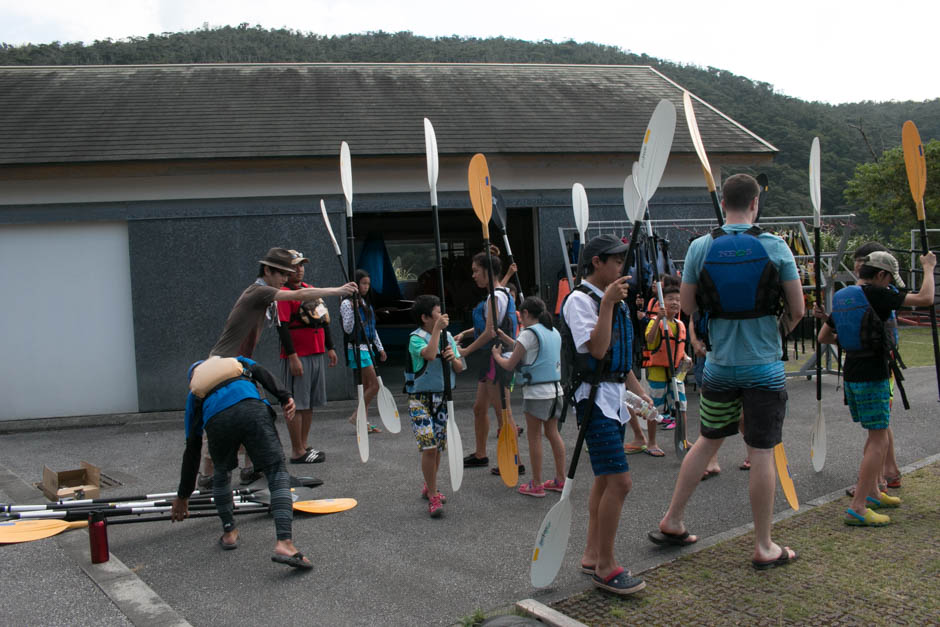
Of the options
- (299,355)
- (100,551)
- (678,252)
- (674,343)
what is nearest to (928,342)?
(678,252)

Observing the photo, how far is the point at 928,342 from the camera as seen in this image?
14773mm

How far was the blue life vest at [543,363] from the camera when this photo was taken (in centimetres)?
529

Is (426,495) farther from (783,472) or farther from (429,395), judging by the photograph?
(783,472)

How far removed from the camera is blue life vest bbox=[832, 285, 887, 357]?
446 centimetres

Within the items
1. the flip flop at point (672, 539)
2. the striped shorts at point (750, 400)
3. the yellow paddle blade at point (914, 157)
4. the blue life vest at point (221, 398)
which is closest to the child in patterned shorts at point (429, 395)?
the blue life vest at point (221, 398)

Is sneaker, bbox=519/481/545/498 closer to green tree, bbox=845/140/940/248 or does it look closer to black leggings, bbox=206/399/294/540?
black leggings, bbox=206/399/294/540

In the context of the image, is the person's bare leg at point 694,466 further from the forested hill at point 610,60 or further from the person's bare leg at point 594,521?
the forested hill at point 610,60

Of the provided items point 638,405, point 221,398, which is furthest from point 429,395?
point 638,405

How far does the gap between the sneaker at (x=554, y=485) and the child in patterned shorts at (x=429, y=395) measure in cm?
85

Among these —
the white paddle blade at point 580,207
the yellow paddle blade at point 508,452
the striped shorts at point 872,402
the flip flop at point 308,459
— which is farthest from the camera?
the flip flop at point 308,459

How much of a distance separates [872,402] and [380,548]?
10.4 ft

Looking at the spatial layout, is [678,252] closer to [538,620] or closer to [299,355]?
[299,355]

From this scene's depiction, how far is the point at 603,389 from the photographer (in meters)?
3.58

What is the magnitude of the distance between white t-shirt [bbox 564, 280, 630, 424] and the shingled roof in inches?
274
